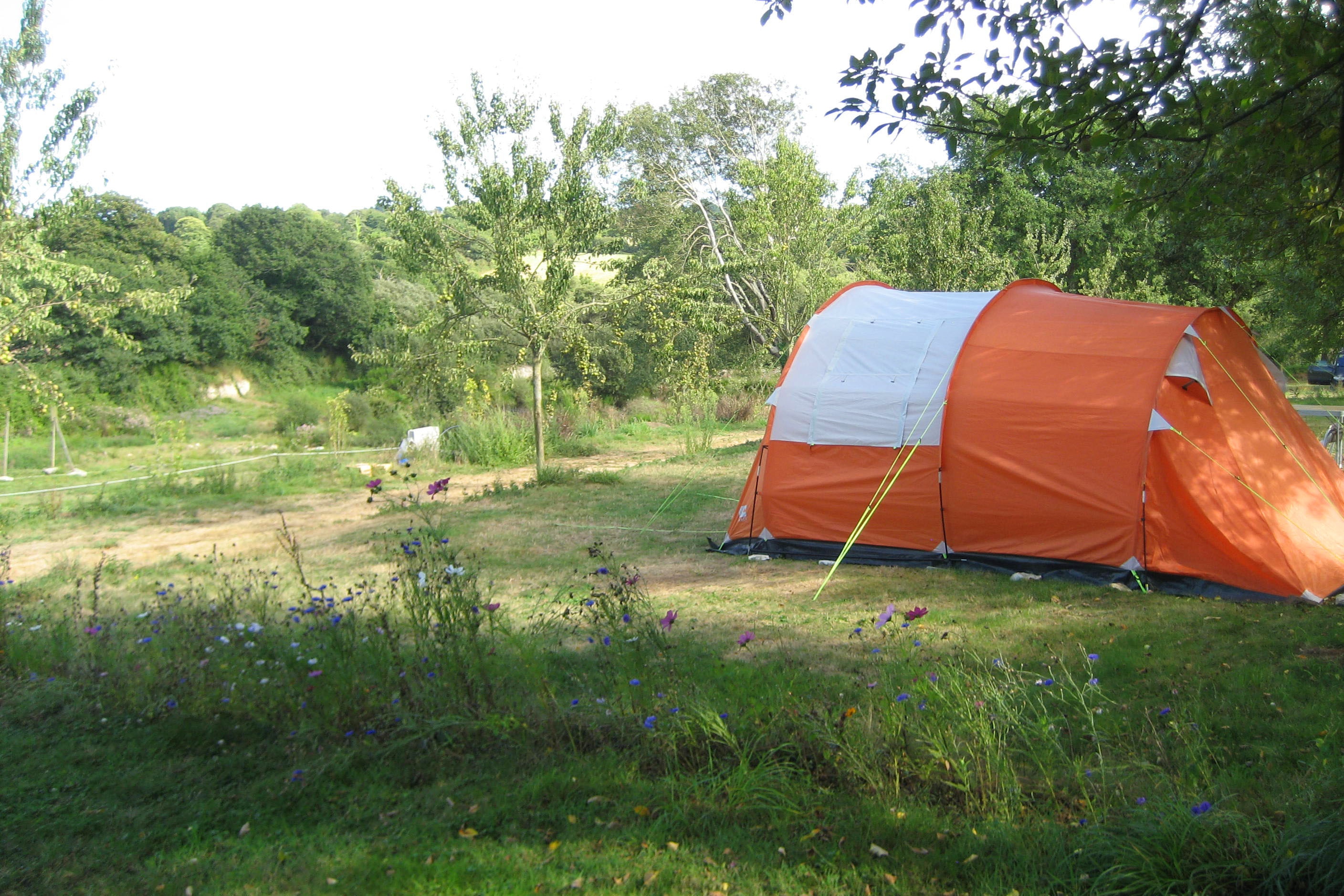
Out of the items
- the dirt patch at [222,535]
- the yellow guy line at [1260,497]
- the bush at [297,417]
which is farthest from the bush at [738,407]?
the yellow guy line at [1260,497]

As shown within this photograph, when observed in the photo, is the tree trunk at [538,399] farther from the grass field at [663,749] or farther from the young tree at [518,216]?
the grass field at [663,749]

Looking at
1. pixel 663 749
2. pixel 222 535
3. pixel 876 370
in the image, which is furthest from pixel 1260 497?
pixel 222 535

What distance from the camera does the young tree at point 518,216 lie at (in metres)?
12.8

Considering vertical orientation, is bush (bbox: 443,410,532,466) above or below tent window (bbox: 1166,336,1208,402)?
below

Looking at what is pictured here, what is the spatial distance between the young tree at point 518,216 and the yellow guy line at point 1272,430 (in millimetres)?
8358

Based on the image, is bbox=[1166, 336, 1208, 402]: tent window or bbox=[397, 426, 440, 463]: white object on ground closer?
bbox=[1166, 336, 1208, 402]: tent window

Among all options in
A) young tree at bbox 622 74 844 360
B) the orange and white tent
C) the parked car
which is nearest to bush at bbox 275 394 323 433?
young tree at bbox 622 74 844 360

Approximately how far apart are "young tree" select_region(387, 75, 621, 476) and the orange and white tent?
5944 millimetres

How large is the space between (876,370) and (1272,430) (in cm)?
294

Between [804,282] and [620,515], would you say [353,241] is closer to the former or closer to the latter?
Answer: [804,282]

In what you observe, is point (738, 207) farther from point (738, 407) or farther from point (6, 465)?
point (6, 465)

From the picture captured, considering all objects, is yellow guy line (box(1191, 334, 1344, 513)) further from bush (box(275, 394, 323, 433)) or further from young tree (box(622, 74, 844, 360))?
bush (box(275, 394, 323, 433))

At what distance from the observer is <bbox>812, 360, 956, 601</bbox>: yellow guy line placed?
7309 mm

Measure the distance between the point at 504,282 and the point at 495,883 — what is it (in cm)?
1127
